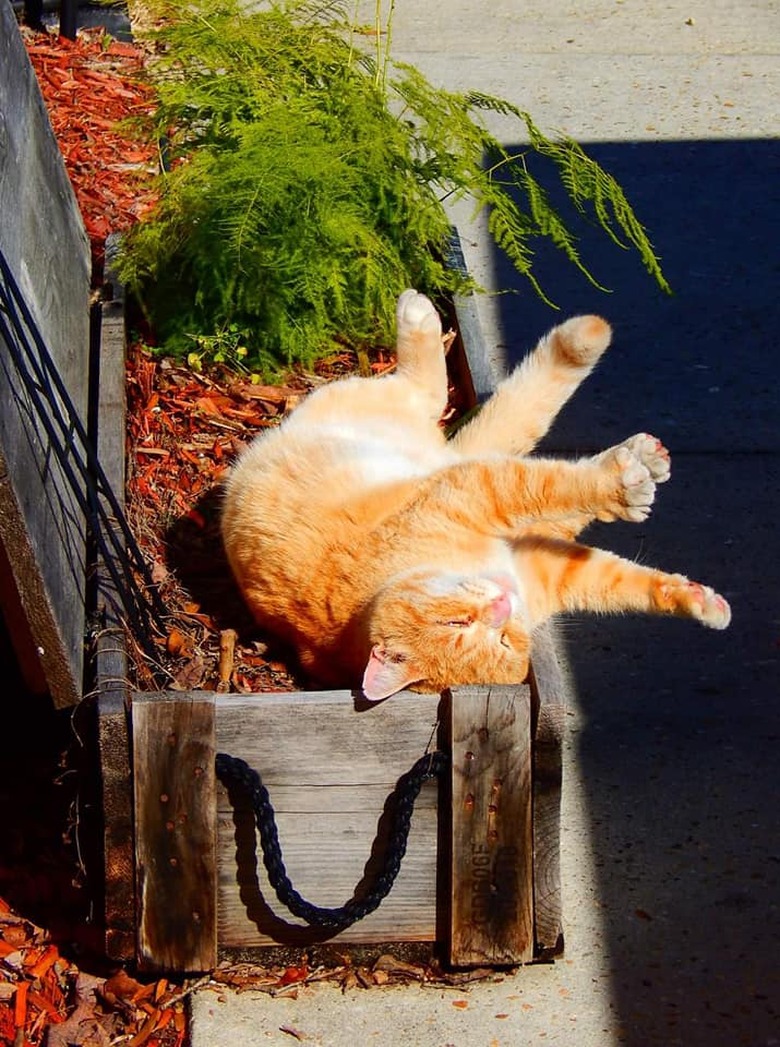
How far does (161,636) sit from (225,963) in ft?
2.67

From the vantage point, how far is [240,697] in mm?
2803

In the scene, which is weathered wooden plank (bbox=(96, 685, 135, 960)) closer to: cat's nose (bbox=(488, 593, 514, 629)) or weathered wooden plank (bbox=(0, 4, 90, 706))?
weathered wooden plank (bbox=(0, 4, 90, 706))

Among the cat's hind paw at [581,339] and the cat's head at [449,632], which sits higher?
the cat's hind paw at [581,339]

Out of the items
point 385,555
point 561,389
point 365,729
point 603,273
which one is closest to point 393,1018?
point 365,729

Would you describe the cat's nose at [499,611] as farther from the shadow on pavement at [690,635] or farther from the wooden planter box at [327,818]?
the shadow on pavement at [690,635]

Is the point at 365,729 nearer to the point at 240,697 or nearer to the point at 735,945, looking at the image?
the point at 240,697

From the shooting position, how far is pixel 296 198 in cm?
409

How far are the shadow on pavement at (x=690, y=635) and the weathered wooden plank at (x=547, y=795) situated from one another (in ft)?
0.73

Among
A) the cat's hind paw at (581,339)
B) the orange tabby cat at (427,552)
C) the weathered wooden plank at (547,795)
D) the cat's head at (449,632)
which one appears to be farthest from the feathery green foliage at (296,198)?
the weathered wooden plank at (547,795)

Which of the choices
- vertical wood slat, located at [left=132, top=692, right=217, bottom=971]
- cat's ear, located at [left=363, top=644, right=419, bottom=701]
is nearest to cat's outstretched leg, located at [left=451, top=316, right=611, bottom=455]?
cat's ear, located at [left=363, top=644, right=419, bottom=701]

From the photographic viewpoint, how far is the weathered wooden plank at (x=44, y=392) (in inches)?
107

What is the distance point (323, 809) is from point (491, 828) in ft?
1.15

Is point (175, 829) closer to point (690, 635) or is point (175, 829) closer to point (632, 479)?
point (632, 479)

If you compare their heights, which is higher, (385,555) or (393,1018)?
(385,555)
